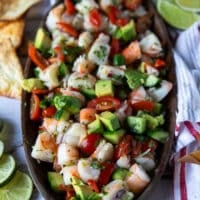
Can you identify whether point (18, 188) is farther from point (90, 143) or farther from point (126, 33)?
point (126, 33)

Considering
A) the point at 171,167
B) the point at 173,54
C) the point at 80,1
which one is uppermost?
the point at 80,1

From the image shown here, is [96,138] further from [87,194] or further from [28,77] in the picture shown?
[28,77]

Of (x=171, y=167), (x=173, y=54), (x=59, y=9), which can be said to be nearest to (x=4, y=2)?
(x=59, y=9)

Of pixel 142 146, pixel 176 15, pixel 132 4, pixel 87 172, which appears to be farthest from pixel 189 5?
pixel 87 172

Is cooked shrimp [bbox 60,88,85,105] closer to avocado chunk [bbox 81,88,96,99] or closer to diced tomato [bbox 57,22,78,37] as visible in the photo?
avocado chunk [bbox 81,88,96,99]

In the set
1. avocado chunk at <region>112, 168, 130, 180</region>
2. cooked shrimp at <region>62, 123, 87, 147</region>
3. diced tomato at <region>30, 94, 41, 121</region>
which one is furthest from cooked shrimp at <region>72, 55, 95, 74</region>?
avocado chunk at <region>112, 168, 130, 180</region>

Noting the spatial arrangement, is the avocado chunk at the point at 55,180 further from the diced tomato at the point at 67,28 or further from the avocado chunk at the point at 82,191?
the diced tomato at the point at 67,28
